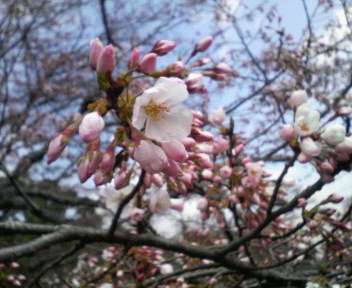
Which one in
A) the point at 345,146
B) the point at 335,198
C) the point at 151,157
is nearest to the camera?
the point at 151,157

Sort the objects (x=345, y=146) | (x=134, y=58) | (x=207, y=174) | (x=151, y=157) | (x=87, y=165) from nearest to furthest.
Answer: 1. (x=151, y=157)
2. (x=87, y=165)
3. (x=134, y=58)
4. (x=345, y=146)
5. (x=207, y=174)

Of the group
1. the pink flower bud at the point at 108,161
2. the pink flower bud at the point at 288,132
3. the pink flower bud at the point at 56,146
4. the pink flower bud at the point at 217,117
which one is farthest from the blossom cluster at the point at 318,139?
the pink flower bud at the point at 56,146

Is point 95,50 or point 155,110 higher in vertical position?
point 95,50

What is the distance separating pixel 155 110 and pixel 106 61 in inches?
9.6

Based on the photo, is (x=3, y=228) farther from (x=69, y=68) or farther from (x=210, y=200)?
(x=69, y=68)

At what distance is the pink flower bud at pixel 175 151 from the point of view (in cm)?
90

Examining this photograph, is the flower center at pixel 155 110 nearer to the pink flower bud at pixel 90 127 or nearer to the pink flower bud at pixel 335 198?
the pink flower bud at pixel 90 127

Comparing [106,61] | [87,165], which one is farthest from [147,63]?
[87,165]

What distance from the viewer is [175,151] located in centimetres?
90

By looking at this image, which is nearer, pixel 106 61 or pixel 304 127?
pixel 106 61

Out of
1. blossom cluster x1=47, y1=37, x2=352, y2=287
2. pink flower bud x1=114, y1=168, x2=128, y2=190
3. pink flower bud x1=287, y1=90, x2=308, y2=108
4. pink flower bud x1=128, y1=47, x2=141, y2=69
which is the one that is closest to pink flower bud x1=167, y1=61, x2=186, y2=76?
blossom cluster x1=47, y1=37, x2=352, y2=287

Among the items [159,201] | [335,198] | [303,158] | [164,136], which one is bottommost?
[335,198]

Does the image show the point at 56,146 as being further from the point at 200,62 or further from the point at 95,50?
the point at 200,62

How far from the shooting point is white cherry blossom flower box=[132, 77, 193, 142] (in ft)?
3.02
